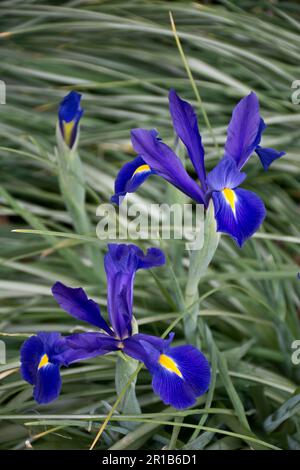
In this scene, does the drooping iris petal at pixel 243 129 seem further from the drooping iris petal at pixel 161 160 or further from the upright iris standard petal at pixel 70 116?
the upright iris standard petal at pixel 70 116

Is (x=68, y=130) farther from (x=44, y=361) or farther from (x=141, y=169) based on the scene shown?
(x=44, y=361)

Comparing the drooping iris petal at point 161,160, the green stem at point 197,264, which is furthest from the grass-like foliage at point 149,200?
the drooping iris petal at point 161,160

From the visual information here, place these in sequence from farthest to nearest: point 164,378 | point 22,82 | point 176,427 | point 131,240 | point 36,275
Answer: point 22,82, point 36,275, point 131,240, point 176,427, point 164,378

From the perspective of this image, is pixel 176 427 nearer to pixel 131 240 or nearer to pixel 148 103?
pixel 131 240

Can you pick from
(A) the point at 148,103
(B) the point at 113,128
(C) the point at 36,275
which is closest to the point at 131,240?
(C) the point at 36,275

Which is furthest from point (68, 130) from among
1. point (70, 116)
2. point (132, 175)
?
Result: point (132, 175)

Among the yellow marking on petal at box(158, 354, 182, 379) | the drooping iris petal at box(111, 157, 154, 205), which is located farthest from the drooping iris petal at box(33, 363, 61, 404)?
the drooping iris petal at box(111, 157, 154, 205)
